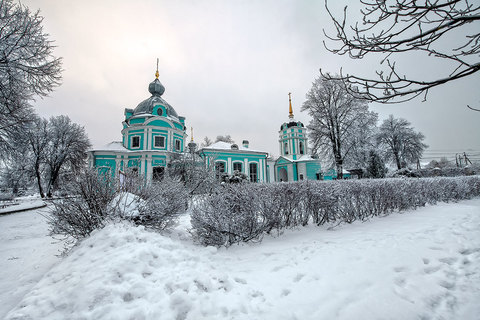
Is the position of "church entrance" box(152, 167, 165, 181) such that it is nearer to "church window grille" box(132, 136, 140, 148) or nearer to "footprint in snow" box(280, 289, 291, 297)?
"church window grille" box(132, 136, 140, 148)

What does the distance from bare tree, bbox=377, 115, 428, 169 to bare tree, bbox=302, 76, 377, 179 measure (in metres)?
11.9

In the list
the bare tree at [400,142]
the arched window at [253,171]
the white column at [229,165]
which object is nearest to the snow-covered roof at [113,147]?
the white column at [229,165]

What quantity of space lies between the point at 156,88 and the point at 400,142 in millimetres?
35143

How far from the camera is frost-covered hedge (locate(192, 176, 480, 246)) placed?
4.09m

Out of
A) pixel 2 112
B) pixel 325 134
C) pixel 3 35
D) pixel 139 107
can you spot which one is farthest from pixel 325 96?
pixel 139 107

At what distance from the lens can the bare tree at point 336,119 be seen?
17.2 metres

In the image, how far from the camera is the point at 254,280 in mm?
2752

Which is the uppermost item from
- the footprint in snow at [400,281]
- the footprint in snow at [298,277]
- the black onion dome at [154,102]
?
the black onion dome at [154,102]

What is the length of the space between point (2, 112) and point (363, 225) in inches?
577

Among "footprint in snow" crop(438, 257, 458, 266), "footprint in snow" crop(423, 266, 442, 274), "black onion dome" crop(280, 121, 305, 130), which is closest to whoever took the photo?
"footprint in snow" crop(423, 266, 442, 274)

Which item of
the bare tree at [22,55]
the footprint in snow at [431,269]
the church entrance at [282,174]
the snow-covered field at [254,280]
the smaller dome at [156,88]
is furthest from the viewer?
the church entrance at [282,174]

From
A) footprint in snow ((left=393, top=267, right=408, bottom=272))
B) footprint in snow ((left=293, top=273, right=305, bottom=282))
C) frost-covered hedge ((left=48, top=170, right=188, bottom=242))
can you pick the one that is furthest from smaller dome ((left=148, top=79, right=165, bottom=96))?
footprint in snow ((left=393, top=267, right=408, bottom=272))

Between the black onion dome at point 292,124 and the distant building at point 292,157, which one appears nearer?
the distant building at point 292,157

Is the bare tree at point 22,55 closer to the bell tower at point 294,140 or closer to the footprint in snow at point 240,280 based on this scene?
the footprint in snow at point 240,280
